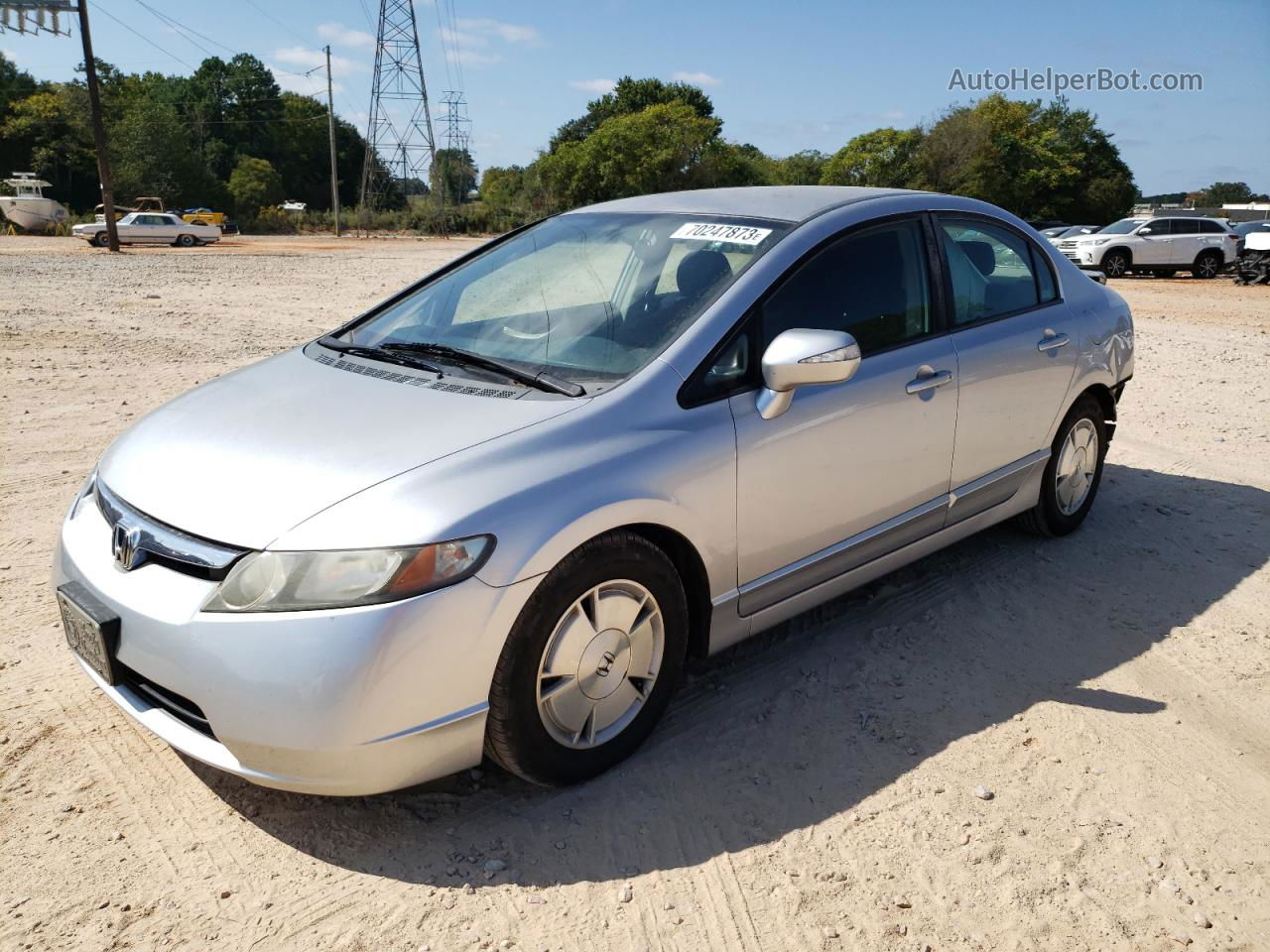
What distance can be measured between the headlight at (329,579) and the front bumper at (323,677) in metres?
0.03

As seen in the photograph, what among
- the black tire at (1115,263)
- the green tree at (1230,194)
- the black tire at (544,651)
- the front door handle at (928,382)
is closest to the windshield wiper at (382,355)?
the black tire at (544,651)

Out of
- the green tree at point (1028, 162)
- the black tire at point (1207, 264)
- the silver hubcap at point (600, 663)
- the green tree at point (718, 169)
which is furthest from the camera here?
the green tree at point (718, 169)

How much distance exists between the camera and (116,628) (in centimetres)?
258

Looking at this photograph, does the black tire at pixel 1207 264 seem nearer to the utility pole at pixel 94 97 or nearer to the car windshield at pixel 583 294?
the car windshield at pixel 583 294

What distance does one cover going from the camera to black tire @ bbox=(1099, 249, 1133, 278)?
25.5 meters

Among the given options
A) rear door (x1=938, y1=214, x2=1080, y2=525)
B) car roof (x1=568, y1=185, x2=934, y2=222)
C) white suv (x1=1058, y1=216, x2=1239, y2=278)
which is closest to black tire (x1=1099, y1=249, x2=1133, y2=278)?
white suv (x1=1058, y1=216, x2=1239, y2=278)

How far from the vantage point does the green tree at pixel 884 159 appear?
53000 mm

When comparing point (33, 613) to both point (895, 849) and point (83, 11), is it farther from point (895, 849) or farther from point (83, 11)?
point (83, 11)

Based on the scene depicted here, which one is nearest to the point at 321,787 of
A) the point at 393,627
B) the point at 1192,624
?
the point at 393,627

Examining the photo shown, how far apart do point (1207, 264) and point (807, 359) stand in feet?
90.8

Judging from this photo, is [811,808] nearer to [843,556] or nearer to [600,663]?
[600,663]

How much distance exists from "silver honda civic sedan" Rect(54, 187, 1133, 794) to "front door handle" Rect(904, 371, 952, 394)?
0.06 ft

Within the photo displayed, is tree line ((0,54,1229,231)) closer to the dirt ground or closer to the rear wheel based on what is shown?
the rear wheel

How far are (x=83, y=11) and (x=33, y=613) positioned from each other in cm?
3382
